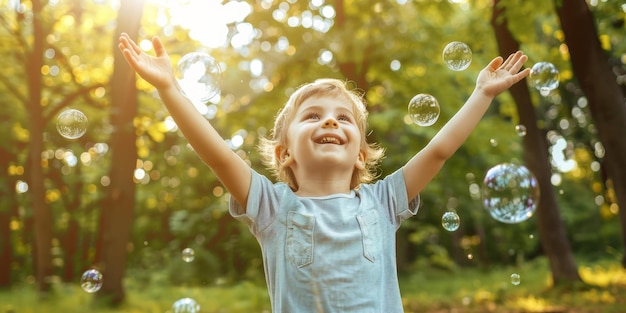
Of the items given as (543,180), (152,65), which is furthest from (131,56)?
(543,180)

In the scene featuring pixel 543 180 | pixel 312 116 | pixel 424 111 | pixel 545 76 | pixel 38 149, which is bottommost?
pixel 312 116

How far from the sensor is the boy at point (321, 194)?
2096mm

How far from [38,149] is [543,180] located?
773 centimetres

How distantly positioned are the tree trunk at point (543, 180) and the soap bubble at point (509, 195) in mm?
4061

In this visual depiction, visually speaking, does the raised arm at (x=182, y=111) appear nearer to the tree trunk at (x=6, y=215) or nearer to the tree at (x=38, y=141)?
the tree at (x=38, y=141)

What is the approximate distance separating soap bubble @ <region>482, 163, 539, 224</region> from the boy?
112 inches

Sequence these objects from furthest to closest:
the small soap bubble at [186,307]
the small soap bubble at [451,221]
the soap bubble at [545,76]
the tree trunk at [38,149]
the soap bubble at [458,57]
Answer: the tree trunk at [38,149], the soap bubble at [545,76], the small soap bubble at [186,307], the soap bubble at [458,57], the small soap bubble at [451,221]

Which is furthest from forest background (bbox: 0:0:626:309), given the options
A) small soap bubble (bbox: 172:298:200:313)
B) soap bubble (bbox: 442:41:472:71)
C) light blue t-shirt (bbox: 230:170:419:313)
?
light blue t-shirt (bbox: 230:170:419:313)

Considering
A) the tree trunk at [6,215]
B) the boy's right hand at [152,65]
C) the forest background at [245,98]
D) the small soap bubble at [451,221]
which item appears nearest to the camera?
the boy's right hand at [152,65]

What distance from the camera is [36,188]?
10844 millimetres

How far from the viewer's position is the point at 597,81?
7.22 m

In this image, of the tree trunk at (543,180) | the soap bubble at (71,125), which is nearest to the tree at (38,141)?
the soap bubble at (71,125)

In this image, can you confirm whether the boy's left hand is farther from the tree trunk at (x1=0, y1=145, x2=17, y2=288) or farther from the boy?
the tree trunk at (x1=0, y1=145, x2=17, y2=288)

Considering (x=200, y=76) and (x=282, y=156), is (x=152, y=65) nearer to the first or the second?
(x=282, y=156)
